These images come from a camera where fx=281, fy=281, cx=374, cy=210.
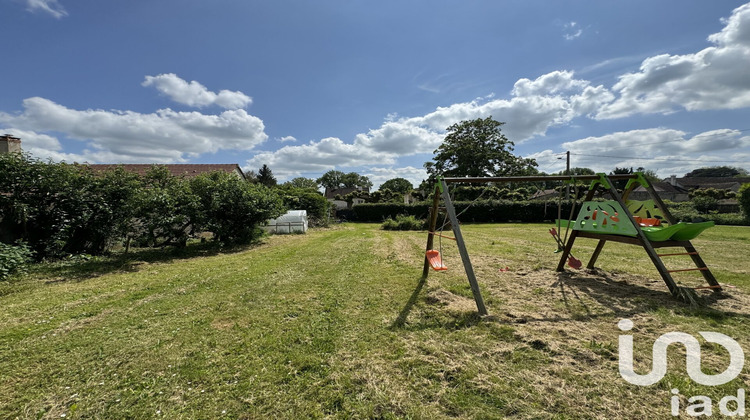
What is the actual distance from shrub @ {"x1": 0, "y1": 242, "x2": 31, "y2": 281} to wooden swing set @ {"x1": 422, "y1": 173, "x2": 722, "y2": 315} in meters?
9.46

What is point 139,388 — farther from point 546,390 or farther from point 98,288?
point 98,288

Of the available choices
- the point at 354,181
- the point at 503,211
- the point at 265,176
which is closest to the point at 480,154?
the point at 503,211

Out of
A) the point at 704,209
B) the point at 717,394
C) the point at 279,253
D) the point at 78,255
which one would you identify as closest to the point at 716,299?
the point at 717,394

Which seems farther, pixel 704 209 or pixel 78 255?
pixel 704 209

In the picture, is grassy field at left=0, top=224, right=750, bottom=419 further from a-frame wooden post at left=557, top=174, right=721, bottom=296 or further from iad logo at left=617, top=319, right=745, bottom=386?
a-frame wooden post at left=557, top=174, right=721, bottom=296

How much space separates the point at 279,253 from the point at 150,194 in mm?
4581

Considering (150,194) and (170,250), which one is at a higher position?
(150,194)

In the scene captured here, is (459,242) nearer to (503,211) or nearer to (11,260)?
(11,260)

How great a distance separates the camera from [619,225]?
5.35 m

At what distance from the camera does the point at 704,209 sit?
2739 cm

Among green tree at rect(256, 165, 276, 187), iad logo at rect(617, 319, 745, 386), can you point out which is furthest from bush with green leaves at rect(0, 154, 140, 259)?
green tree at rect(256, 165, 276, 187)

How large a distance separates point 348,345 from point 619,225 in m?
5.53

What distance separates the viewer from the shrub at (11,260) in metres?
6.36

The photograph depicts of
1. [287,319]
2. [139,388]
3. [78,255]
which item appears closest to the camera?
[139,388]
